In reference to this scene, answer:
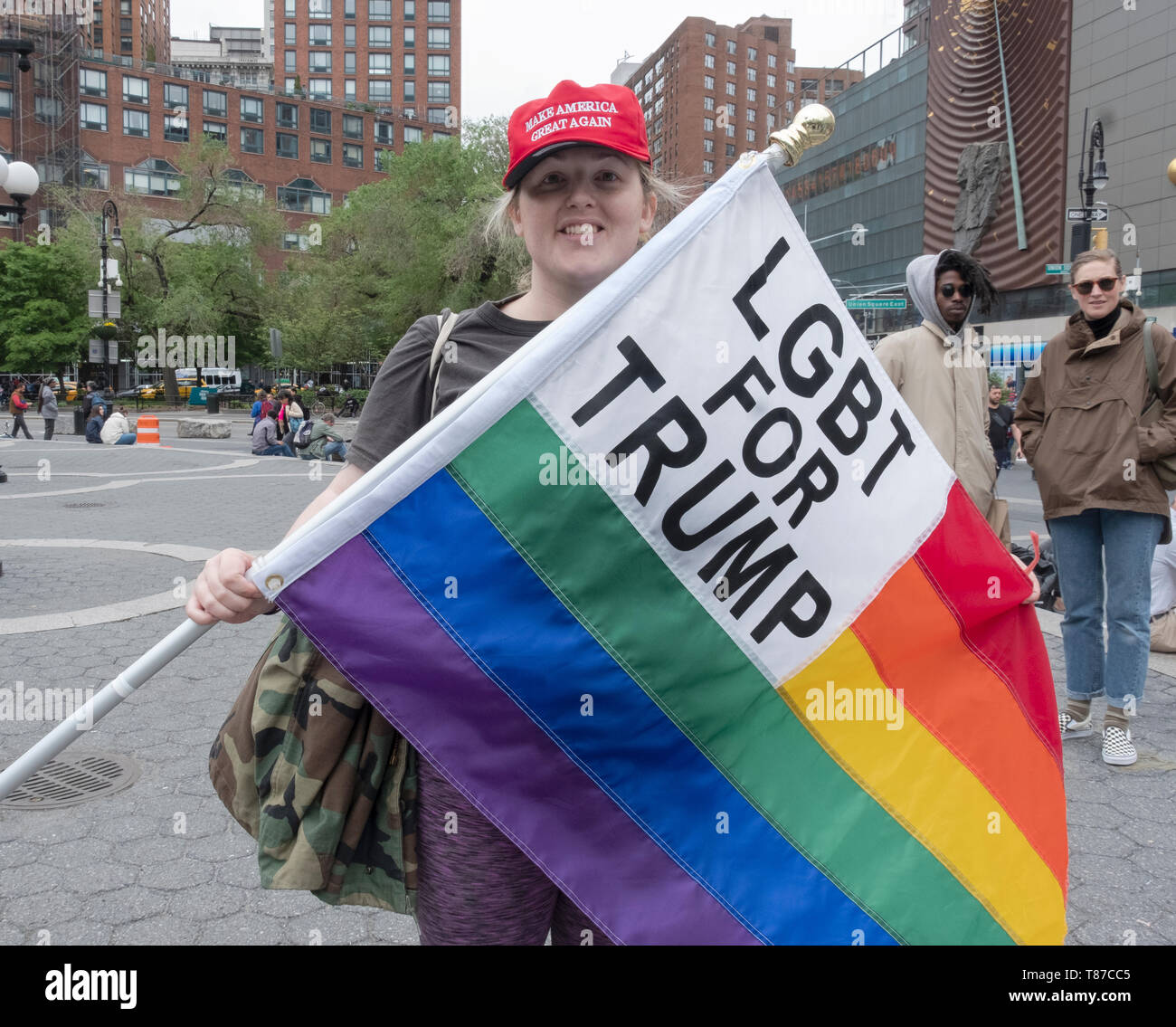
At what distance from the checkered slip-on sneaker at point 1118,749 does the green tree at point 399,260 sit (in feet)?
91.4

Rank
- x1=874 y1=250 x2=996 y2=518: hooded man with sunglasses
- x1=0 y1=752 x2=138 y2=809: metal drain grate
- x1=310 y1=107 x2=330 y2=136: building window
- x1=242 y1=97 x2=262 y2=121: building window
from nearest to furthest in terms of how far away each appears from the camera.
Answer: x1=0 y1=752 x2=138 y2=809: metal drain grate → x1=874 y1=250 x2=996 y2=518: hooded man with sunglasses → x1=242 y1=97 x2=262 y2=121: building window → x1=310 y1=107 x2=330 y2=136: building window

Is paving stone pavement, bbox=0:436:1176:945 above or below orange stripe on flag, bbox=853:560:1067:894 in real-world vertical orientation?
below

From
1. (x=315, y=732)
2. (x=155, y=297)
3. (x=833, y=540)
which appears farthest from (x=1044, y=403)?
(x=155, y=297)

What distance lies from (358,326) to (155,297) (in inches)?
454

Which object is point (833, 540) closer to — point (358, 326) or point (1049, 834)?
point (1049, 834)

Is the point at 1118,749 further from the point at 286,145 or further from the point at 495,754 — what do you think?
the point at 286,145

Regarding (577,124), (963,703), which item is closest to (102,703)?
(577,124)

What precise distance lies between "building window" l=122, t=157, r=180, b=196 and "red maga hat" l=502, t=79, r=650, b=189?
253ft

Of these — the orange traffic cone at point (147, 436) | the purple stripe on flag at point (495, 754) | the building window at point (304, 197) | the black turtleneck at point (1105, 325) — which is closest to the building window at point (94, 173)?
the building window at point (304, 197)

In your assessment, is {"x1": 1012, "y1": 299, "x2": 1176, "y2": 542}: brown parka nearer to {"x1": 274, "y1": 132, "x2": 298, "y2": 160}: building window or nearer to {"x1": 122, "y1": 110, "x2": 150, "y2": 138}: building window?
{"x1": 122, "y1": 110, "x2": 150, "y2": 138}: building window

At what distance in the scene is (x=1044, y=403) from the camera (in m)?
4.74

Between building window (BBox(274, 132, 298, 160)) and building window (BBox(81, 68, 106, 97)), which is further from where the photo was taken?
building window (BBox(274, 132, 298, 160))

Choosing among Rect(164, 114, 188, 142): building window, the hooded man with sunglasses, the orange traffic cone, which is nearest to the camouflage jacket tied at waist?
the hooded man with sunglasses

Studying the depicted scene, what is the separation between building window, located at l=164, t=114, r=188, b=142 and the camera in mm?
71500
